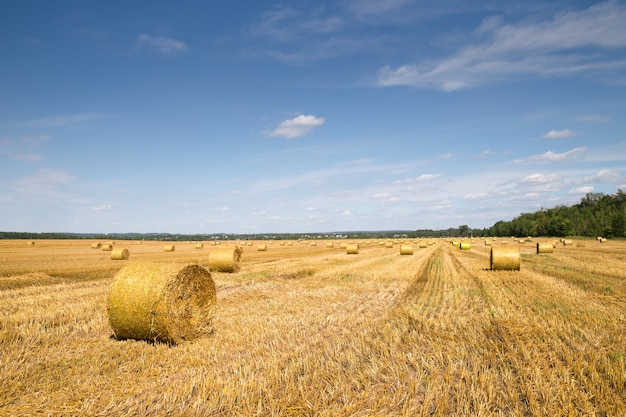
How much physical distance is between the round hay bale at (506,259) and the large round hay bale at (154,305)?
16.3 meters

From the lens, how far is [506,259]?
20375 millimetres

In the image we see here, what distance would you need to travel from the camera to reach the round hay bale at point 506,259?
20328 mm

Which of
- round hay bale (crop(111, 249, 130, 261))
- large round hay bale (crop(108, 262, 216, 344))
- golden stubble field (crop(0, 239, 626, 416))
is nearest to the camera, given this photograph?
golden stubble field (crop(0, 239, 626, 416))

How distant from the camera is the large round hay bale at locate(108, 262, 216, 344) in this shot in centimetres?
834

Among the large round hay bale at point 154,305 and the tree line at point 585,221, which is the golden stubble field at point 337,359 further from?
the tree line at point 585,221

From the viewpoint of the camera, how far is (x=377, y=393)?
18.0ft

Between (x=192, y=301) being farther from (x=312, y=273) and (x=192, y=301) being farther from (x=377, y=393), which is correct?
(x=312, y=273)

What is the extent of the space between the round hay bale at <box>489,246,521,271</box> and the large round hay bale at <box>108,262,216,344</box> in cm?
1629

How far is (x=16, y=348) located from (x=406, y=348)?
23.4 feet

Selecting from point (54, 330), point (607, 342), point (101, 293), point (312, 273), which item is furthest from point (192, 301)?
point (312, 273)

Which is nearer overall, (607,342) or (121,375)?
(121,375)


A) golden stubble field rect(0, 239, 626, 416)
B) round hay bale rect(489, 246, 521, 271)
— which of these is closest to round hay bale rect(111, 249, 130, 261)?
golden stubble field rect(0, 239, 626, 416)

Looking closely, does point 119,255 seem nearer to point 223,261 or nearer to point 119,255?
point 119,255

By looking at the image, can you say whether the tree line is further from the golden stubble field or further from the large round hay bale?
the large round hay bale
